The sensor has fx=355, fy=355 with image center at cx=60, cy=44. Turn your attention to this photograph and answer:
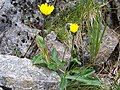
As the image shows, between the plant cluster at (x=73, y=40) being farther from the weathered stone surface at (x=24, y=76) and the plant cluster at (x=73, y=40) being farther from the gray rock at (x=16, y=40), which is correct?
the gray rock at (x=16, y=40)

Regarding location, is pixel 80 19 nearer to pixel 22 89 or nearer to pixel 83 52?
pixel 83 52

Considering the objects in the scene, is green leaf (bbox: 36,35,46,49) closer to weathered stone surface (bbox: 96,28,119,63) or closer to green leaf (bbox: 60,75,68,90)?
green leaf (bbox: 60,75,68,90)

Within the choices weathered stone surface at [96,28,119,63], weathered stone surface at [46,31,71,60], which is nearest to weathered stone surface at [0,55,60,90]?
weathered stone surface at [46,31,71,60]

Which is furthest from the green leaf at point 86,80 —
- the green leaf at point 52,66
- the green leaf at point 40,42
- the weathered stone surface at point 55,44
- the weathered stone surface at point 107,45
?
the weathered stone surface at point 107,45

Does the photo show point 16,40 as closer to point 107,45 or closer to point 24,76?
point 24,76

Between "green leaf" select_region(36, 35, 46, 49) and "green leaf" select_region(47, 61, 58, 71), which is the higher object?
"green leaf" select_region(36, 35, 46, 49)

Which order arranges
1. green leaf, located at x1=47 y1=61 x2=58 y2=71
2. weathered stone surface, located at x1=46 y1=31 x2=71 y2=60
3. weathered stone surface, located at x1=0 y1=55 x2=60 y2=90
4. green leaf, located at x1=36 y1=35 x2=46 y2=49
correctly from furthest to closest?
weathered stone surface, located at x1=46 y1=31 x2=71 y2=60
green leaf, located at x1=36 y1=35 x2=46 y2=49
green leaf, located at x1=47 y1=61 x2=58 y2=71
weathered stone surface, located at x1=0 y1=55 x2=60 y2=90

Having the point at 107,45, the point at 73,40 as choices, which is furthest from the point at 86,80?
the point at 107,45
